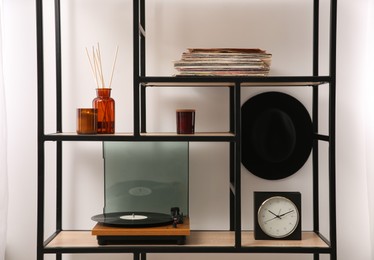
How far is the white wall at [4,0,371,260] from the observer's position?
238 cm

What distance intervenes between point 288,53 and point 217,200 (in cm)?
69

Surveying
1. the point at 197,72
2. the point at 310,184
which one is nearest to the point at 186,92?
the point at 197,72

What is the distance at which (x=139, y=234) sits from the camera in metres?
2.04

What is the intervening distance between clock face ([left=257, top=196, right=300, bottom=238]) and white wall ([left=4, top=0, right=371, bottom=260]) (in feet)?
0.86

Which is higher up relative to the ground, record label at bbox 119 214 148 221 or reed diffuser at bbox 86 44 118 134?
reed diffuser at bbox 86 44 118 134

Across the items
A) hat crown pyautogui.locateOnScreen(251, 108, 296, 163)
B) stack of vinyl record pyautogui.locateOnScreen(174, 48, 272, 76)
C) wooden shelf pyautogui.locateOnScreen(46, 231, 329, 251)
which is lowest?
wooden shelf pyautogui.locateOnScreen(46, 231, 329, 251)

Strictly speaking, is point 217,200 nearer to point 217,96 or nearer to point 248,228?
point 248,228

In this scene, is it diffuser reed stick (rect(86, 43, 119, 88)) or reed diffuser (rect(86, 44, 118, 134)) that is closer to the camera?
reed diffuser (rect(86, 44, 118, 134))
